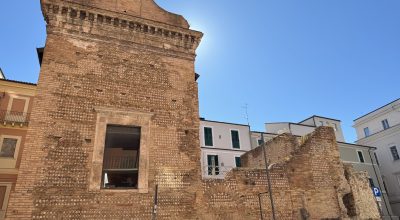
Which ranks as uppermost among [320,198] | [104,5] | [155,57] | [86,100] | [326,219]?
[104,5]

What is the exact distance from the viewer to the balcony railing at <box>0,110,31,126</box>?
19797 millimetres

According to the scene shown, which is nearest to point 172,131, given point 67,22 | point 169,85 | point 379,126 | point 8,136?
point 169,85

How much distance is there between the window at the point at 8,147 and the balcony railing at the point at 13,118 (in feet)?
3.91

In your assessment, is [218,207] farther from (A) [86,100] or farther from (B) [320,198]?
(A) [86,100]

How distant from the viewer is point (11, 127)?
1994cm

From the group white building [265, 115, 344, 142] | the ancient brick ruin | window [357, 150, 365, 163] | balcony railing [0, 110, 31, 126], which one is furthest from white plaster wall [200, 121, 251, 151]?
the ancient brick ruin

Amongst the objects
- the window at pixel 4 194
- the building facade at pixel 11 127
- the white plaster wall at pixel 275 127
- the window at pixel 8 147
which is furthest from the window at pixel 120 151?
the white plaster wall at pixel 275 127

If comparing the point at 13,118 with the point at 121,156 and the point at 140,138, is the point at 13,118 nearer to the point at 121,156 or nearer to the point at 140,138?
the point at 121,156

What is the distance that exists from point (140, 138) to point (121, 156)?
3.59 ft

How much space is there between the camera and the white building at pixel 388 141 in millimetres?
35719

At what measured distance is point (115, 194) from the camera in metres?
8.58

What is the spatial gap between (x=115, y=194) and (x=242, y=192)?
456cm

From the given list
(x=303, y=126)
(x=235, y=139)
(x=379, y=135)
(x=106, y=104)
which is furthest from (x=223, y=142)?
(x=379, y=135)

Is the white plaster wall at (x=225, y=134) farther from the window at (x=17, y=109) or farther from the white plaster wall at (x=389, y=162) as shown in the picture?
the white plaster wall at (x=389, y=162)
